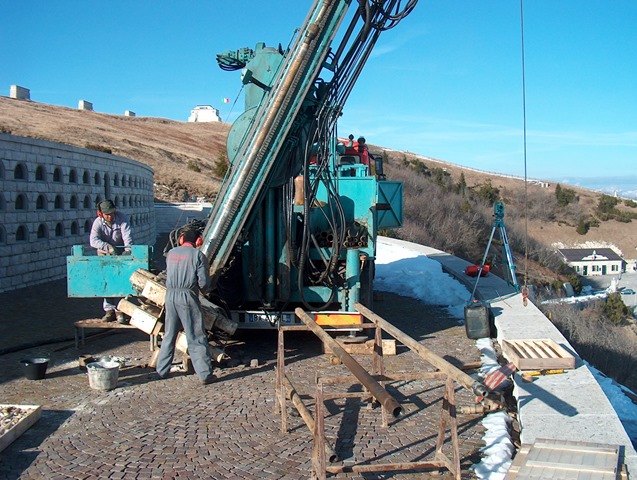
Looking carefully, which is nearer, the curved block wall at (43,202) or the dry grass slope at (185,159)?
the curved block wall at (43,202)

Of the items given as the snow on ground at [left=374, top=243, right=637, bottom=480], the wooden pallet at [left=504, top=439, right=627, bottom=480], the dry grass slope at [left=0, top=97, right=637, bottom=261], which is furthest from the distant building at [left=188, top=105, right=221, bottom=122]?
the wooden pallet at [left=504, top=439, right=627, bottom=480]

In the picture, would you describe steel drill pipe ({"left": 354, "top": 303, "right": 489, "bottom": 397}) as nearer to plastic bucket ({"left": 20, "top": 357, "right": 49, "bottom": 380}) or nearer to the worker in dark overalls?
the worker in dark overalls

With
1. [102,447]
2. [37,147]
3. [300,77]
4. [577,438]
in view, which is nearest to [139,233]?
[37,147]

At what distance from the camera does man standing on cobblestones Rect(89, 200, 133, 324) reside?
811 centimetres

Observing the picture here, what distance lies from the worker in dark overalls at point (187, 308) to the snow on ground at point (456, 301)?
299cm

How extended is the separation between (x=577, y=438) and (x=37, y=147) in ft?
38.4

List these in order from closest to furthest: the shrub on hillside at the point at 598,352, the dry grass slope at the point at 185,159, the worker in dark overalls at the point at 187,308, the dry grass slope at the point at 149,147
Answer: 1. the worker in dark overalls at the point at 187,308
2. the shrub on hillside at the point at 598,352
3. the dry grass slope at the point at 149,147
4. the dry grass slope at the point at 185,159

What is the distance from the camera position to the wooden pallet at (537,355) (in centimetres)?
653

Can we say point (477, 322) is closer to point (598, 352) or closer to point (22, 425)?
point (598, 352)

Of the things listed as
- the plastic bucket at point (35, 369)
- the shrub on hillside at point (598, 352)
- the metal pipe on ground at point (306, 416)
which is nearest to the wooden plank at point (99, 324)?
the plastic bucket at point (35, 369)

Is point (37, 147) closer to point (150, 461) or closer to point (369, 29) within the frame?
point (369, 29)

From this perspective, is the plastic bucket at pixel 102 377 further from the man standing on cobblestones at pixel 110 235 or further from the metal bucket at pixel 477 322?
the metal bucket at pixel 477 322

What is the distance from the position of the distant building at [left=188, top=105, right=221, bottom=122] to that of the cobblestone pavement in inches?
3639

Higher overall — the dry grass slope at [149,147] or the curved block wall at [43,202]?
the dry grass slope at [149,147]
